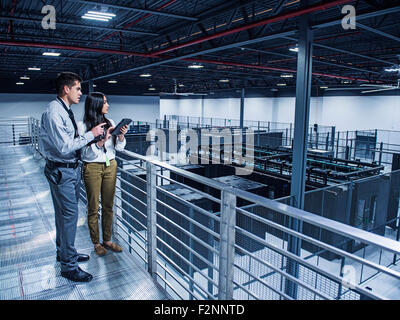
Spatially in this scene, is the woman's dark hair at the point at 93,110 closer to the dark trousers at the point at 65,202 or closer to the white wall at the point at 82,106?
the dark trousers at the point at 65,202

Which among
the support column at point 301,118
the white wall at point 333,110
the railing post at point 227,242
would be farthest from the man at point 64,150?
the white wall at point 333,110

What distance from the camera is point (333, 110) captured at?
78.2 feet

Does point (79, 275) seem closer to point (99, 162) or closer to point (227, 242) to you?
point (99, 162)

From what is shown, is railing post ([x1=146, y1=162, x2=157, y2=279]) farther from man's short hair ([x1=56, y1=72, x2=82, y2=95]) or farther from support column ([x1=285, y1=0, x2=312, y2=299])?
support column ([x1=285, y1=0, x2=312, y2=299])

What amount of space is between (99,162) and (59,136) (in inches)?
24.0

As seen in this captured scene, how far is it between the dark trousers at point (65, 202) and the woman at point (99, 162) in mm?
266

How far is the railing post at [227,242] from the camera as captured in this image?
1.81m

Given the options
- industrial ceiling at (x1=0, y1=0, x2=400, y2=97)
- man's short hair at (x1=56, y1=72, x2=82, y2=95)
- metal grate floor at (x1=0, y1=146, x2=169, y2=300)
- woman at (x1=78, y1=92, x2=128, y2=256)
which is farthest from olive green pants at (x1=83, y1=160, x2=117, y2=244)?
industrial ceiling at (x1=0, y1=0, x2=400, y2=97)

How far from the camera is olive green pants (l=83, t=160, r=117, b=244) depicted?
9.44 feet

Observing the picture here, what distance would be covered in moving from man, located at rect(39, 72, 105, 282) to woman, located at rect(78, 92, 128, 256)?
0.22 metres

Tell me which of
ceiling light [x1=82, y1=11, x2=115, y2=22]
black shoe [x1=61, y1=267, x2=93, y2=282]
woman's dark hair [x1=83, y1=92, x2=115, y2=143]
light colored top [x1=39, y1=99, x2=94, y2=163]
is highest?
ceiling light [x1=82, y1=11, x2=115, y2=22]

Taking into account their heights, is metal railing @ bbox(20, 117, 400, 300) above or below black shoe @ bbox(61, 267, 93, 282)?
above
